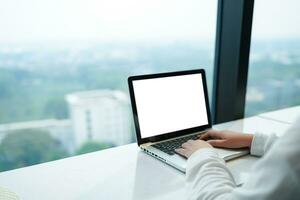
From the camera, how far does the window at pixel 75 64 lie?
114 centimetres

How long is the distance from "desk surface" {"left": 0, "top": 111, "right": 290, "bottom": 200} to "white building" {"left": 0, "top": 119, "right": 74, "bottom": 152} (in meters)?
0.26

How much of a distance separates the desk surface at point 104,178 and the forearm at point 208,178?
70mm

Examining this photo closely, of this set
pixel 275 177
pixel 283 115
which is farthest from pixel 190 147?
pixel 283 115

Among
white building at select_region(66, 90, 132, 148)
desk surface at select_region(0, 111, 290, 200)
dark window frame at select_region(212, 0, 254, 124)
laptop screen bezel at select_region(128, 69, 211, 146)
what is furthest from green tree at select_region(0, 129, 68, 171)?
dark window frame at select_region(212, 0, 254, 124)

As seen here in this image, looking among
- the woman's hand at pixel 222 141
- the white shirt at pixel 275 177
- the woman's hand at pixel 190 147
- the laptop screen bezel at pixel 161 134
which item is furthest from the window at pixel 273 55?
the white shirt at pixel 275 177

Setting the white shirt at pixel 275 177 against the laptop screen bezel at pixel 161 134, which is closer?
the white shirt at pixel 275 177

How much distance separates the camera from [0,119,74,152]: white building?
116 centimetres

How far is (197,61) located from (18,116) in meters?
0.88

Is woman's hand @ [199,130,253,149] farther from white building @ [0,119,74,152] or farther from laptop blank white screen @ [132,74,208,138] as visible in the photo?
white building @ [0,119,74,152]

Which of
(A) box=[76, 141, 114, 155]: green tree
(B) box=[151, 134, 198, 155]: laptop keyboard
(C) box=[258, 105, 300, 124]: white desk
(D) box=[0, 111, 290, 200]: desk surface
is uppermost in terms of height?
(B) box=[151, 134, 198, 155]: laptop keyboard

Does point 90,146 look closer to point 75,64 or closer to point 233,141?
point 75,64

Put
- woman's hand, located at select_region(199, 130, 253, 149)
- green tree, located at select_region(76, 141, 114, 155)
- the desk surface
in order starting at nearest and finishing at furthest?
1. the desk surface
2. woman's hand, located at select_region(199, 130, 253, 149)
3. green tree, located at select_region(76, 141, 114, 155)

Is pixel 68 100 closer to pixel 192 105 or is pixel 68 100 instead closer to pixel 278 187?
pixel 192 105

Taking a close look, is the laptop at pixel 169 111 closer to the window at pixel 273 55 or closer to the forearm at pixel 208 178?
the forearm at pixel 208 178
